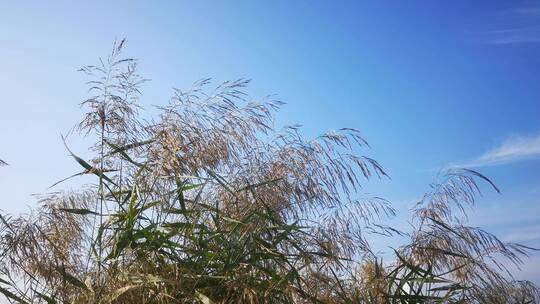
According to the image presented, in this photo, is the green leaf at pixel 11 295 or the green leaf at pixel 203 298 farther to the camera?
the green leaf at pixel 11 295

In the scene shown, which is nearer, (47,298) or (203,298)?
(203,298)

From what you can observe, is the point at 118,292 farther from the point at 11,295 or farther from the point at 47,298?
the point at 11,295

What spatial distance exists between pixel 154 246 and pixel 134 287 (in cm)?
23

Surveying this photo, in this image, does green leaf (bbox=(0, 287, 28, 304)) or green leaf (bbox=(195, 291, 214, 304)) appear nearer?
green leaf (bbox=(195, 291, 214, 304))

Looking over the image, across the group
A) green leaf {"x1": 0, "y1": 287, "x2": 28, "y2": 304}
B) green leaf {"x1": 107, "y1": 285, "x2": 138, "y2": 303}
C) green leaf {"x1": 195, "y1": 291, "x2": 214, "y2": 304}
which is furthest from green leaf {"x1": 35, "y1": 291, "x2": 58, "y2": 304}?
green leaf {"x1": 195, "y1": 291, "x2": 214, "y2": 304}

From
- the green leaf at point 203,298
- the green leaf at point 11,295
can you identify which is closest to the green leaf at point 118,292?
the green leaf at point 203,298

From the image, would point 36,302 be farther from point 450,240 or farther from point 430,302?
point 450,240

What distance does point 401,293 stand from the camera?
267 centimetres

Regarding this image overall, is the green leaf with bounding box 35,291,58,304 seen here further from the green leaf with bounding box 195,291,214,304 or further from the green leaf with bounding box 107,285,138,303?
the green leaf with bounding box 195,291,214,304

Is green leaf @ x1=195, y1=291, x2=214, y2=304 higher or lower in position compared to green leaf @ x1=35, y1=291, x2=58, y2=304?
lower

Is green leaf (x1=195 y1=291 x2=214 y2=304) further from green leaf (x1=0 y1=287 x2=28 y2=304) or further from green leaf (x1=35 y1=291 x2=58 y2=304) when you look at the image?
green leaf (x1=0 y1=287 x2=28 y2=304)

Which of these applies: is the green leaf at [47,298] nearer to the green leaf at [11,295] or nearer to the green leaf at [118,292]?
the green leaf at [11,295]

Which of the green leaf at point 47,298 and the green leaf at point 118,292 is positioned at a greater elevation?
the green leaf at point 47,298

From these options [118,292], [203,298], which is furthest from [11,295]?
[203,298]
